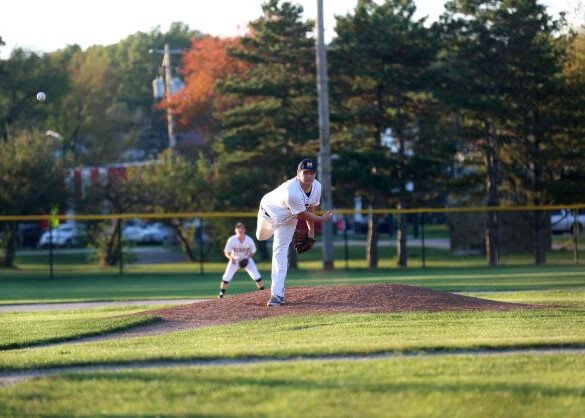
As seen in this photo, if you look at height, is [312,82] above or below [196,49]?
below

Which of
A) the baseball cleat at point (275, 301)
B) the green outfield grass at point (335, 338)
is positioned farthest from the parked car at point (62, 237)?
the green outfield grass at point (335, 338)

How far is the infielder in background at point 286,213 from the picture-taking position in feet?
52.7

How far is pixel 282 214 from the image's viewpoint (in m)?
16.5

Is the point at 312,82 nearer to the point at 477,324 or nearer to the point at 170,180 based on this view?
the point at 170,180

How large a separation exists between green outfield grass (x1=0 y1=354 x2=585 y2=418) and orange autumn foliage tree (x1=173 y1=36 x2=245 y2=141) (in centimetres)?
5906

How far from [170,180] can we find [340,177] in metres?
11.1

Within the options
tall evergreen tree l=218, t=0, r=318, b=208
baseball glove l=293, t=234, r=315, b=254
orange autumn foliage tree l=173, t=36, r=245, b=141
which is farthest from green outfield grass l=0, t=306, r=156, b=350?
orange autumn foliage tree l=173, t=36, r=245, b=141

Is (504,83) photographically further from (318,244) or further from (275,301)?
(275,301)

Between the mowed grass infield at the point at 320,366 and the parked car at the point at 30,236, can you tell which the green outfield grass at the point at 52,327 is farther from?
the parked car at the point at 30,236

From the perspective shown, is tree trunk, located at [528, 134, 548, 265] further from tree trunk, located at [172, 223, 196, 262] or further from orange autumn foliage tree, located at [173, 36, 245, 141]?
orange autumn foliage tree, located at [173, 36, 245, 141]

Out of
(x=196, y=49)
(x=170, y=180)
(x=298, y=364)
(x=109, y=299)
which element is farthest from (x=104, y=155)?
(x=298, y=364)

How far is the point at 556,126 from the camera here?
42250mm

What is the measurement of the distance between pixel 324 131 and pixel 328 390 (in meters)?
28.6

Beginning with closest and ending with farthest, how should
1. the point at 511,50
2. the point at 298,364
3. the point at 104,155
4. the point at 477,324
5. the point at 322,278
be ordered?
the point at 298,364 < the point at 477,324 < the point at 322,278 < the point at 511,50 < the point at 104,155
